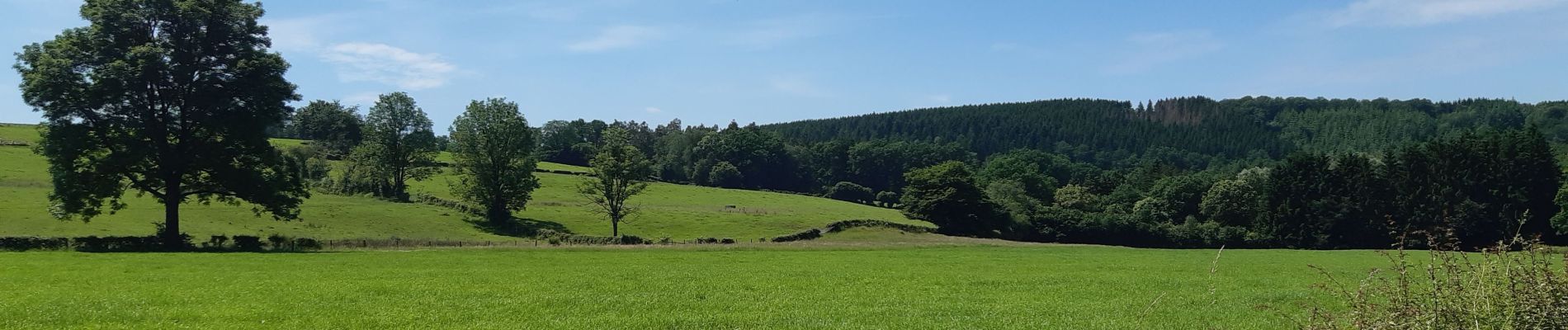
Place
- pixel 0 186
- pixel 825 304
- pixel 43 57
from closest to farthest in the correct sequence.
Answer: pixel 825 304, pixel 43 57, pixel 0 186

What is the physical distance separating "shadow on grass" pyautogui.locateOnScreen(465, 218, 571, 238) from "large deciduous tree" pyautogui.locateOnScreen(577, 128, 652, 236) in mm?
3914

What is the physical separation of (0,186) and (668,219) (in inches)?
1960

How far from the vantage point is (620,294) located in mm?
21516

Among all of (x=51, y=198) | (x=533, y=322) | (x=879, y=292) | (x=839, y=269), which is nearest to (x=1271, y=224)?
(x=839, y=269)

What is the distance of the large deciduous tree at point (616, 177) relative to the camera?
71.2 meters

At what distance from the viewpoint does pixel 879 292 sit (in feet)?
73.9

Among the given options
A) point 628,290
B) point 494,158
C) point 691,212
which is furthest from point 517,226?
point 628,290

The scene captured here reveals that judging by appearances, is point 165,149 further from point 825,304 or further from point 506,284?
point 825,304

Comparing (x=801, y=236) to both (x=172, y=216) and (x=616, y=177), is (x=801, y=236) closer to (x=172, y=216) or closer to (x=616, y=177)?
(x=616, y=177)

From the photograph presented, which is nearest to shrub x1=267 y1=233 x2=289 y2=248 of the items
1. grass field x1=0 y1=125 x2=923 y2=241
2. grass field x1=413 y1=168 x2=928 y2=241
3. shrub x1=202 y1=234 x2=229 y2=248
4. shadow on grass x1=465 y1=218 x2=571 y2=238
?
shrub x1=202 y1=234 x2=229 y2=248

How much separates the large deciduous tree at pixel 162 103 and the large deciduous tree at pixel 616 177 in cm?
2623

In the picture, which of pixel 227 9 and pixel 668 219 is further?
pixel 668 219

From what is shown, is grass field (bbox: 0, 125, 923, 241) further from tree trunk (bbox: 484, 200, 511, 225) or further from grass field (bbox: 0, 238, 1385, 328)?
grass field (bbox: 0, 238, 1385, 328)

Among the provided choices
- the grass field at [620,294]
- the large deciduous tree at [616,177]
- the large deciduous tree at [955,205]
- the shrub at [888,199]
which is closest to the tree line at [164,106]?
the grass field at [620,294]
